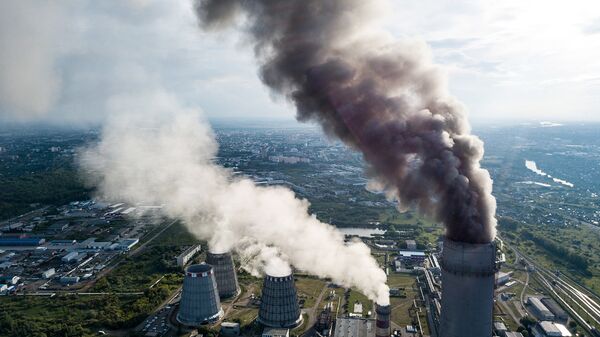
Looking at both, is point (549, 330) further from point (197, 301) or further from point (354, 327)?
point (197, 301)

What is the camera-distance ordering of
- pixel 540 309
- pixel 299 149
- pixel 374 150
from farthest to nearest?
pixel 299 149 → pixel 540 309 → pixel 374 150

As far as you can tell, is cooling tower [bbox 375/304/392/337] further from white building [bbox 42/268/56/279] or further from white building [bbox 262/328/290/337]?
white building [bbox 42/268/56/279]

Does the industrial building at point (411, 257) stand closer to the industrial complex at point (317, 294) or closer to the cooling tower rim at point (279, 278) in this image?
the industrial complex at point (317, 294)

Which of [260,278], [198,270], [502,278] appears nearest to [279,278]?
[198,270]

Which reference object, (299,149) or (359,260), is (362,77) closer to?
(359,260)

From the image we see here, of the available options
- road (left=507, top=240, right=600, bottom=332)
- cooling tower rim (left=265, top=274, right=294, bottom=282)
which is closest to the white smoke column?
cooling tower rim (left=265, top=274, right=294, bottom=282)

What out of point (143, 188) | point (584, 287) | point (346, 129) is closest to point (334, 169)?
point (143, 188)
